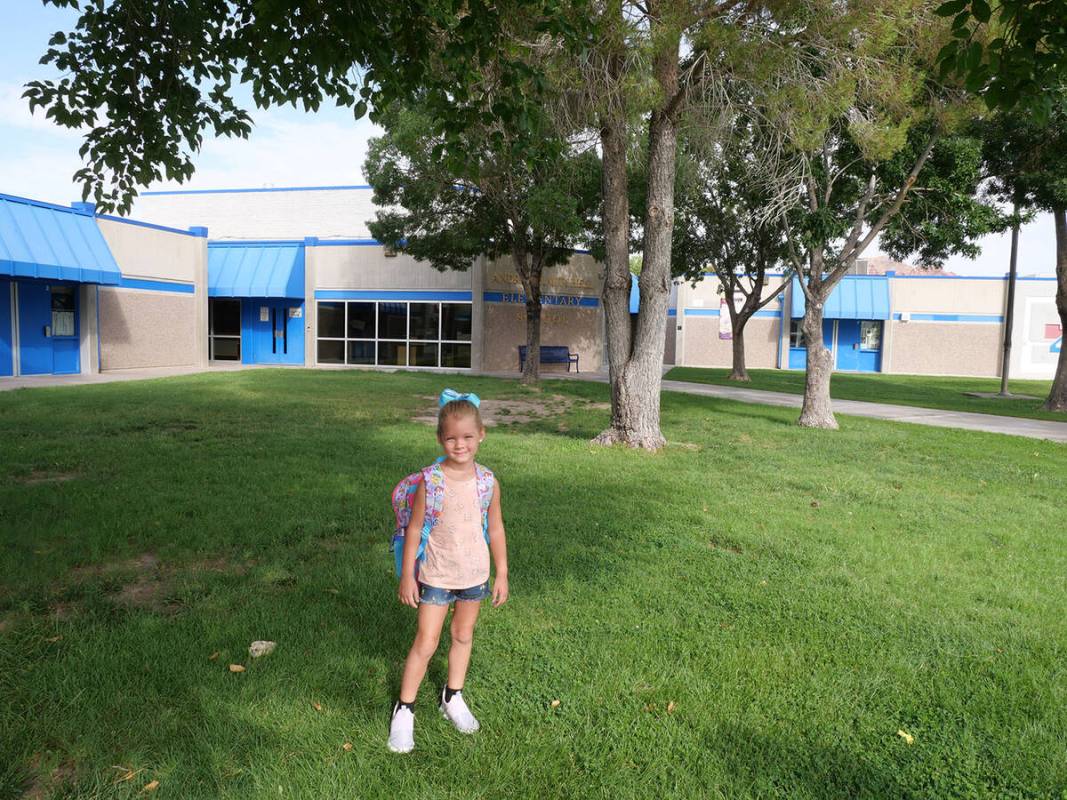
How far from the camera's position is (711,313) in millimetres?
38656

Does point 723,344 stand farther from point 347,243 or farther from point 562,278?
point 347,243

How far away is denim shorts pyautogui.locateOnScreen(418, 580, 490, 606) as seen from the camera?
2826 mm

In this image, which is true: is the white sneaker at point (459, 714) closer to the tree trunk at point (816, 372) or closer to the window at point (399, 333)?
the tree trunk at point (816, 372)

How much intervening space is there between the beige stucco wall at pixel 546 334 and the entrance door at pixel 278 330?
702 centimetres

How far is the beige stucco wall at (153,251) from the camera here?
21.9 meters

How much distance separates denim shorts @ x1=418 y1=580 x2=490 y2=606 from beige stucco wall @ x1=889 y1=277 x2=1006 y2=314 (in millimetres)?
38621

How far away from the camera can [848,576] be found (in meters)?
4.66

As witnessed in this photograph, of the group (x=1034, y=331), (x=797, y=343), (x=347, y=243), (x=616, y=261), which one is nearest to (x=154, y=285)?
(x=347, y=243)

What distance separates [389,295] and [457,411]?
24672mm

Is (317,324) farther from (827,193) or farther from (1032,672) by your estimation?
(1032,672)

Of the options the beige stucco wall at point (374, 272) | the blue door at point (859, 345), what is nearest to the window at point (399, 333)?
the beige stucco wall at point (374, 272)

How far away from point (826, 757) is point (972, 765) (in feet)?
1.68

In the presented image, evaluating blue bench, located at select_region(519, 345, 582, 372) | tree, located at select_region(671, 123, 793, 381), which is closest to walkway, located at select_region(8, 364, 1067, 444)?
tree, located at select_region(671, 123, 793, 381)

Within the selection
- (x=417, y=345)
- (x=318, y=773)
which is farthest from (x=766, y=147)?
(x=417, y=345)
